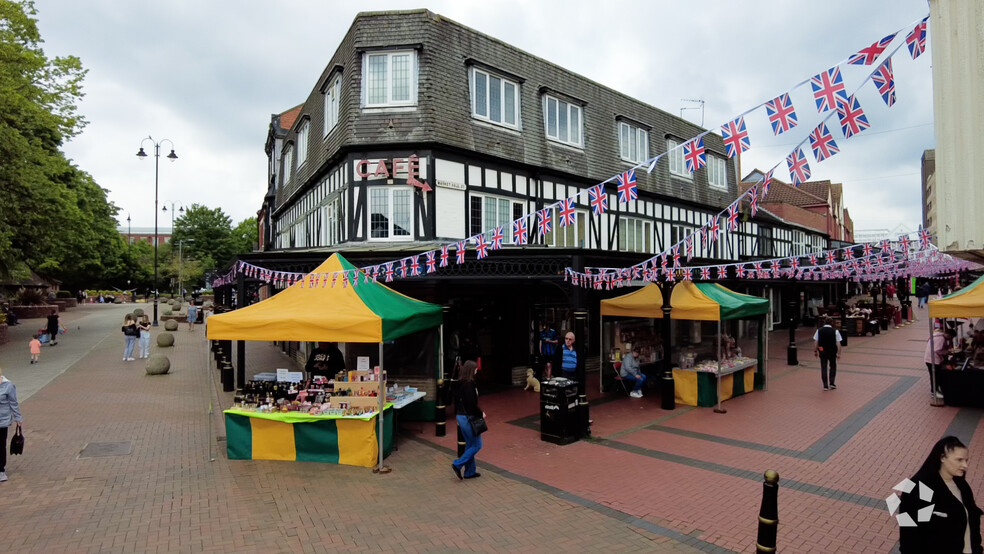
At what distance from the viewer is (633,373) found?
531 inches

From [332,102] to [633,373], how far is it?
11.2 m

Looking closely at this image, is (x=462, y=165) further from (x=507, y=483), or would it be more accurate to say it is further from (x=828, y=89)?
(x=828, y=89)

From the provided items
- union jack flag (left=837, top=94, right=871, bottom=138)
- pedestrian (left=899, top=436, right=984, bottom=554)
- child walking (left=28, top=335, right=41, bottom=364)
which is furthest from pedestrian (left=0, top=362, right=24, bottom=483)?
child walking (left=28, top=335, right=41, bottom=364)

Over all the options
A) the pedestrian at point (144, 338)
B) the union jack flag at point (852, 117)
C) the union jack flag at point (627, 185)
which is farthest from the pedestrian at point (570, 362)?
the pedestrian at point (144, 338)

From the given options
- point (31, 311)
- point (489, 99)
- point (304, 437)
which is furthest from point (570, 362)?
point (31, 311)

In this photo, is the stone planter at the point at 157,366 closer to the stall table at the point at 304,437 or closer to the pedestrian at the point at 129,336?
the pedestrian at the point at 129,336

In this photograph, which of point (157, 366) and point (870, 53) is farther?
point (157, 366)

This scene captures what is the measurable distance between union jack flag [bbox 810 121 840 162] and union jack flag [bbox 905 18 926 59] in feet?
3.43

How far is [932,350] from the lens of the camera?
12.7 metres

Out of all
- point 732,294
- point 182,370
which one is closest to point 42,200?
point 182,370

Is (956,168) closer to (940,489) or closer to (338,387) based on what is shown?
(940,489)

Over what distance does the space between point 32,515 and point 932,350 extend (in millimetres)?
A: 16610

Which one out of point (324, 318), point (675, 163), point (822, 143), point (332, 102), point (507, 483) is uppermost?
point (332, 102)

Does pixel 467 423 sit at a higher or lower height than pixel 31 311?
lower
